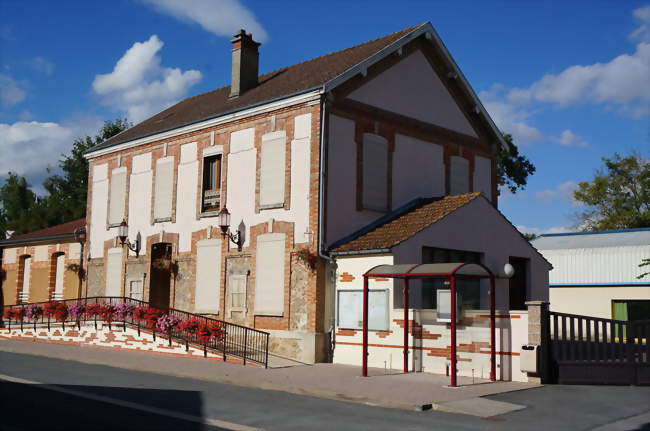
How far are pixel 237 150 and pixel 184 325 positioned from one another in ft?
20.4

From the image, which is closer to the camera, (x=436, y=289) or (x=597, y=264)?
(x=436, y=289)

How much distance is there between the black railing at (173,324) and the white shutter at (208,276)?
2.18 feet

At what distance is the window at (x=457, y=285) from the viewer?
18812 millimetres

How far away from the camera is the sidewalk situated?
39.4ft

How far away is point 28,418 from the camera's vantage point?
963 centimetres

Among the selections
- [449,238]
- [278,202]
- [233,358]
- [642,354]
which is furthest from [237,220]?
[642,354]

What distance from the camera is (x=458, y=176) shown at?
24.6m

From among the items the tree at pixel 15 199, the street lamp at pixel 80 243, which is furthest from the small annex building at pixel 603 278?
the tree at pixel 15 199

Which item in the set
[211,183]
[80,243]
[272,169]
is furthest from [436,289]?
[80,243]

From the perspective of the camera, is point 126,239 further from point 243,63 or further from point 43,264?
point 243,63

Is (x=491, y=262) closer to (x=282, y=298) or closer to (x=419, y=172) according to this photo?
(x=419, y=172)

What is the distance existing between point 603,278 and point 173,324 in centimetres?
1910

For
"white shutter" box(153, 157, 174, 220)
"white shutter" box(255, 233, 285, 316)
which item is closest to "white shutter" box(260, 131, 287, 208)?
"white shutter" box(255, 233, 285, 316)

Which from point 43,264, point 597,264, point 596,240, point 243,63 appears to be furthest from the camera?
point 596,240
